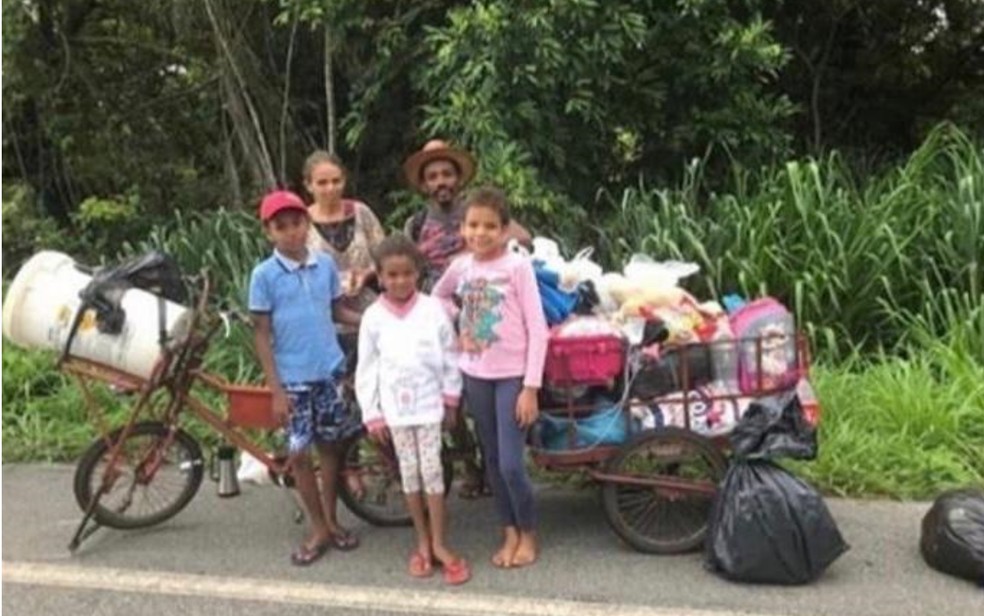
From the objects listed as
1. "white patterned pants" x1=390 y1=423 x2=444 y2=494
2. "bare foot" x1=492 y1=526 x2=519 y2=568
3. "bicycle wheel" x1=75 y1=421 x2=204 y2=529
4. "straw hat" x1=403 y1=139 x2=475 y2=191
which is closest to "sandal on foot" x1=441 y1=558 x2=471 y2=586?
"bare foot" x1=492 y1=526 x2=519 y2=568

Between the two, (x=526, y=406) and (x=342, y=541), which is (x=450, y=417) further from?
(x=342, y=541)

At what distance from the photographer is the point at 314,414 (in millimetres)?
4707

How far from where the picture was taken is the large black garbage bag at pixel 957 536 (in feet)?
14.0

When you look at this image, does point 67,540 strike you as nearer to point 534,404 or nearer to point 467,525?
point 467,525

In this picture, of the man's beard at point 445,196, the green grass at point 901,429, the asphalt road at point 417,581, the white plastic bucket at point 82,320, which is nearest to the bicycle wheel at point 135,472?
the asphalt road at point 417,581

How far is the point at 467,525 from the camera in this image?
16.6ft

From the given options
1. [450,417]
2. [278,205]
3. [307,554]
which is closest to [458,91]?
[278,205]

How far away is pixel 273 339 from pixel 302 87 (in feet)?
18.5

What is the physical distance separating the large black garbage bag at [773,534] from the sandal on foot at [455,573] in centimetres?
94

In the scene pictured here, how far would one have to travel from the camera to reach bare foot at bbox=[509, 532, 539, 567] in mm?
4570

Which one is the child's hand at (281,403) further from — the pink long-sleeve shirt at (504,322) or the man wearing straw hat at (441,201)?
the man wearing straw hat at (441,201)

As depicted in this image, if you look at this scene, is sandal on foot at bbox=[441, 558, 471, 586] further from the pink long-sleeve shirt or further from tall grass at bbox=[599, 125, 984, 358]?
tall grass at bbox=[599, 125, 984, 358]

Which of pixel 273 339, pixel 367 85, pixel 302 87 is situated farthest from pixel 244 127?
pixel 273 339

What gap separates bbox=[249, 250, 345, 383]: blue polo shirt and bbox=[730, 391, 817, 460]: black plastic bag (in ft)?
5.42
